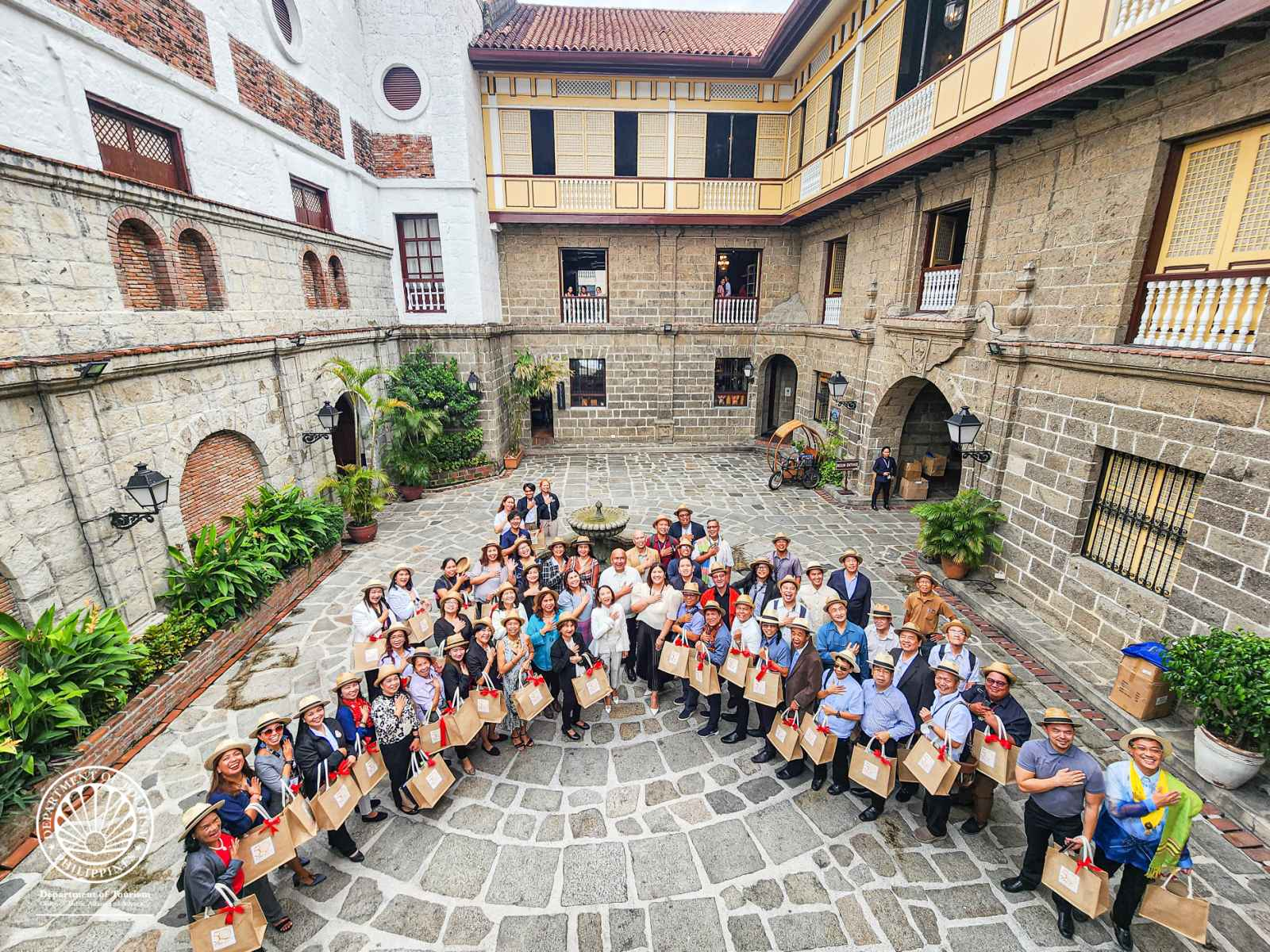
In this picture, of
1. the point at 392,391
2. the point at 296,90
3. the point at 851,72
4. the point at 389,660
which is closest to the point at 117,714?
the point at 389,660

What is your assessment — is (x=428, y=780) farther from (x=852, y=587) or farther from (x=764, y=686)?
(x=852, y=587)

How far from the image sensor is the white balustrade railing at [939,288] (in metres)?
10.8

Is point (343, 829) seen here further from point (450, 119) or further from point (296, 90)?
point (450, 119)

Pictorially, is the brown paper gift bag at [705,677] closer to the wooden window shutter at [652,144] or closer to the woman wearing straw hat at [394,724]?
the woman wearing straw hat at [394,724]

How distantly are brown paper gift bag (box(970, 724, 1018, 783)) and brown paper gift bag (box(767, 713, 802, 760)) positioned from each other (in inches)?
61.7

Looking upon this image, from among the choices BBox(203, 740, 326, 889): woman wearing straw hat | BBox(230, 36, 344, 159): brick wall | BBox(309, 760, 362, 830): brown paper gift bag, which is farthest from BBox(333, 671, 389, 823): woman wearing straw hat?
BBox(230, 36, 344, 159): brick wall

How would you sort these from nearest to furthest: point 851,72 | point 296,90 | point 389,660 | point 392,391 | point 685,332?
point 389,660 → point 296,90 → point 851,72 → point 392,391 → point 685,332

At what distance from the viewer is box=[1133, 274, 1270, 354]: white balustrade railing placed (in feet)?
19.7

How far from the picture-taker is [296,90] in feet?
37.2

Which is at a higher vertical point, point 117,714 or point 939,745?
point 939,745

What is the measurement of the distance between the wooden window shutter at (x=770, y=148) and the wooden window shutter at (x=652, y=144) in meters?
0.50

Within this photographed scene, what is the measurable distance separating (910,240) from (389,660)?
40.7 ft

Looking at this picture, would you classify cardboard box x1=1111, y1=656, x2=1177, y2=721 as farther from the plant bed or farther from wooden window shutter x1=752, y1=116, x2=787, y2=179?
wooden window shutter x1=752, y1=116, x2=787, y2=179

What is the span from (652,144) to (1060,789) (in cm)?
1783
